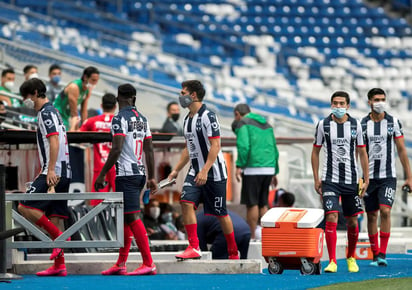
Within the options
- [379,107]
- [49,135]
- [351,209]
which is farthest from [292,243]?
[49,135]

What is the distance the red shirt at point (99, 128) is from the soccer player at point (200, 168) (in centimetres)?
233

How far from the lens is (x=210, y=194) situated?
9039mm

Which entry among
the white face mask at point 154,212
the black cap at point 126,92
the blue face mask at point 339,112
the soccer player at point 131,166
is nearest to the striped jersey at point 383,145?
the blue face mask at point 339,112

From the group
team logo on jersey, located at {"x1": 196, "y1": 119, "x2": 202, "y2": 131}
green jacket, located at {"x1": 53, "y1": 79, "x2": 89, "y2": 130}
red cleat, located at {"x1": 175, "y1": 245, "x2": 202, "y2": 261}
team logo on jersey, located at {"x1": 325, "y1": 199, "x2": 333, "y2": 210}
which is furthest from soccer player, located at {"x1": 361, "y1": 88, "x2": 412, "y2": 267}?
green jacket, located at {"x1": 53, "y1": 79, "x2": 89, "y2": 130}

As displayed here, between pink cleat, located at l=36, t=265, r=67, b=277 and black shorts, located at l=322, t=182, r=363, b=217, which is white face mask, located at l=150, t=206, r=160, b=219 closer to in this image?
black shorts, located at l=322, t=182, r=363, b=217

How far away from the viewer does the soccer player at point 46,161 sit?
841 centimetres

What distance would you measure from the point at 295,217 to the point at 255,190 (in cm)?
351

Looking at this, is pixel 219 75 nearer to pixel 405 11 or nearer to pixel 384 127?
pixel 405 11

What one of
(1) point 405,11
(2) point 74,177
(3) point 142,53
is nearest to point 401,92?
(1) point 405,11

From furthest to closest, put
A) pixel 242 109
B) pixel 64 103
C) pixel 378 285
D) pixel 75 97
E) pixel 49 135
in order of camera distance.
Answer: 1. pixel 242 109
2. pixel 64 103
3. pixel 75 97
4. pixel 49 135
5. pixel 378 285

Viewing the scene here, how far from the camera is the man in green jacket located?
1253cm

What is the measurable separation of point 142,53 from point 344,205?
15.2 metres

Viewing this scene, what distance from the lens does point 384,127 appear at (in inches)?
394

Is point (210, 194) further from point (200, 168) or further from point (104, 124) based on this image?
point (104, 124)
